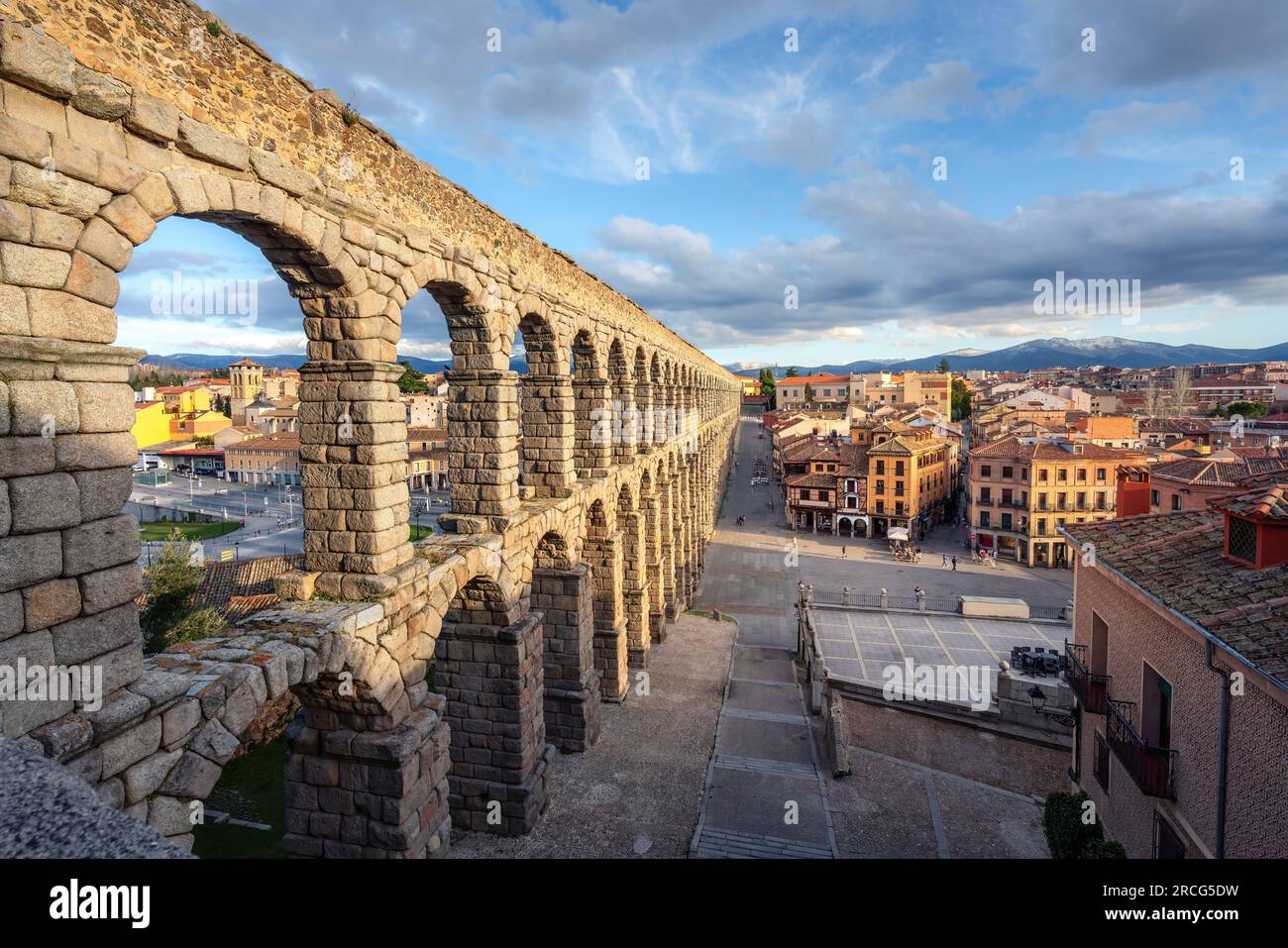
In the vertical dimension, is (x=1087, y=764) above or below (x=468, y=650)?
Result: below

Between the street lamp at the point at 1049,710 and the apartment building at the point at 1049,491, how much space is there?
108ft

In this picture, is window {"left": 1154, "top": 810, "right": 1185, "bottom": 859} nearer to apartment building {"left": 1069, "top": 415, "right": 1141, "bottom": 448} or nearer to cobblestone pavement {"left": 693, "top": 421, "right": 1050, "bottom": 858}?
cobblestone pavement {"left": 693, "top": 421, "right": 1050, "bottom": 858}

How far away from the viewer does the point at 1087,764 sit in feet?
55.5

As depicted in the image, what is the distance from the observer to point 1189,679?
12.0 meters

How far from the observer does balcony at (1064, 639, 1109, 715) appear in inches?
612

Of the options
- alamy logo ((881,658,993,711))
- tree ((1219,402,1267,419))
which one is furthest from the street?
tree ((1219,402,1267,419))

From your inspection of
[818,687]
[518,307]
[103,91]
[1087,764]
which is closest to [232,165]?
[103,91]

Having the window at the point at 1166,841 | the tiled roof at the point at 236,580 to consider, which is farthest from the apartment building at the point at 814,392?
the window at the point at 1166,841

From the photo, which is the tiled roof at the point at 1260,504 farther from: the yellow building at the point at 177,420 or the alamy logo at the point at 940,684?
the yellow building at the point at 177,420

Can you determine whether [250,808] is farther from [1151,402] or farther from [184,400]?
[184,400]

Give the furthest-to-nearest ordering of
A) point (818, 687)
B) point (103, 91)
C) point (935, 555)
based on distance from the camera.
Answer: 1. point (935, 555)
2. point (818, 687)
3. point (103, 91)
